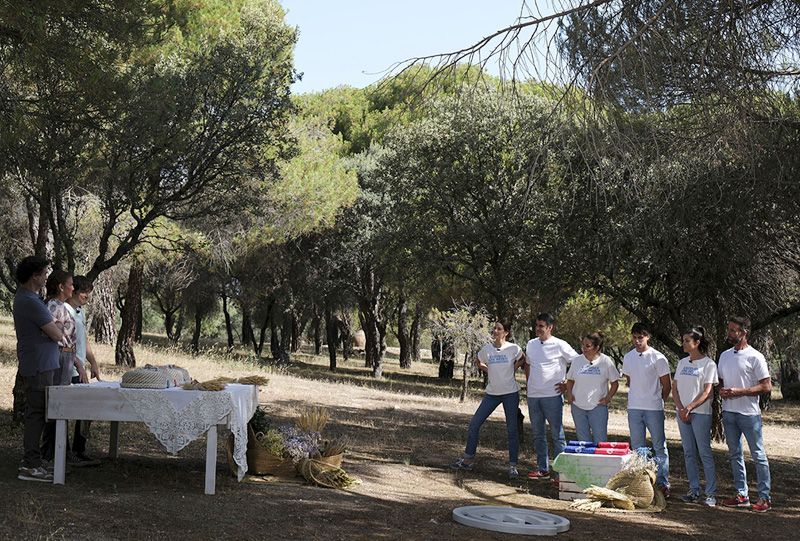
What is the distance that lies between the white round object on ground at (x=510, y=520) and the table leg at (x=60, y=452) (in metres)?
3.20

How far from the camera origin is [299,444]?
8.59 meters

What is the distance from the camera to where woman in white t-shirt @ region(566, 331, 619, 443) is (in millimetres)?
9734

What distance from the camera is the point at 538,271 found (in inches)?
612

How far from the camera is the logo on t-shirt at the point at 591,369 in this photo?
9.76 m

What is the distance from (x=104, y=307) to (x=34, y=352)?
17.7 meters

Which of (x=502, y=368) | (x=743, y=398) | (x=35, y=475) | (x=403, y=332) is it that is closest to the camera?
(x=35, y=475)

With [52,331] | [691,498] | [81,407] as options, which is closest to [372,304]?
[691,498]

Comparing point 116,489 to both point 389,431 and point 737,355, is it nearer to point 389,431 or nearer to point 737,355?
point 737,355

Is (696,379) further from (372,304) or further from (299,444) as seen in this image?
(372,304)

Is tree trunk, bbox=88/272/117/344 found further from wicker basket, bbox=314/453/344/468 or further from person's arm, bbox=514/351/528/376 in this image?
wicker basket, bbox=314/453/344/468

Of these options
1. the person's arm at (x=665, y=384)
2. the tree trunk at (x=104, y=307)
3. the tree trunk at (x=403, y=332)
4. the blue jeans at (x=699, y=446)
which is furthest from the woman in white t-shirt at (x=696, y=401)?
the tree trunk at (x=403, y=332)

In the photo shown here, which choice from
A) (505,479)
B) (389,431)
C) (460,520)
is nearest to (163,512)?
(460,520)

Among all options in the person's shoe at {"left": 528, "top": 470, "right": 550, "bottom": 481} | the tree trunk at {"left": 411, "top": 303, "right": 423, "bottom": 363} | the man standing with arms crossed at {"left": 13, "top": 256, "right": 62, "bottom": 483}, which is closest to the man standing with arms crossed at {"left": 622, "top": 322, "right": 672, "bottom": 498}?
the person's shoe at {"left": 528, "top": 470, "right": 550, "bottom": 481}

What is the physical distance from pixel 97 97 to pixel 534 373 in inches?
236
